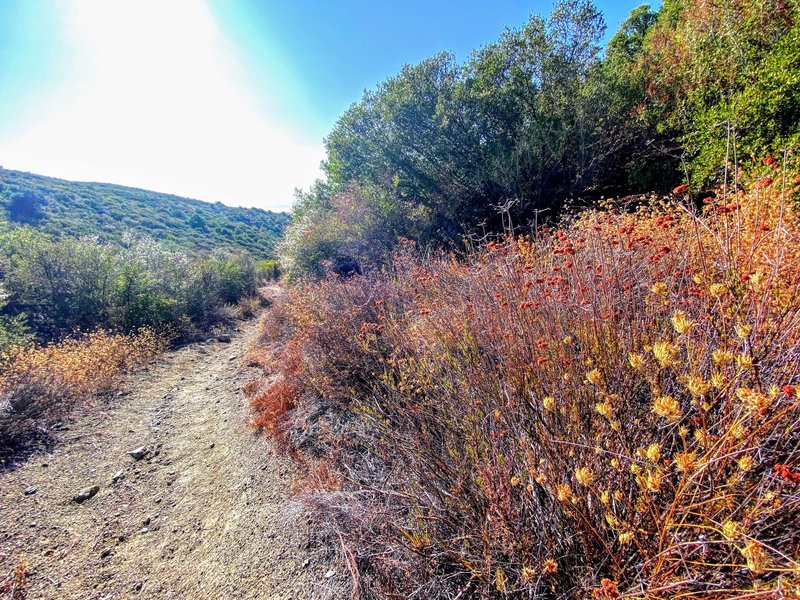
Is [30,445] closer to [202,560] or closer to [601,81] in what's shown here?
[202,560]

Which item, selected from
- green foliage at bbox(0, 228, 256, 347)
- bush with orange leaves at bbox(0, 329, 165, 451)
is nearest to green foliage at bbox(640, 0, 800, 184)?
bush with orange leaves at bbox(0, 329, 165, 451)

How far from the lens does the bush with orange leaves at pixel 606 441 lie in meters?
0.87

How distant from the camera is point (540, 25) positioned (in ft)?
24.0

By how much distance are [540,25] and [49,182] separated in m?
41.8

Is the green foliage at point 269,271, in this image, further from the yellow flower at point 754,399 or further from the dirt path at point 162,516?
the yellow flower at point 754,399

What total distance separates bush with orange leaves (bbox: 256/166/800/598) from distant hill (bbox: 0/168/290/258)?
2234cm

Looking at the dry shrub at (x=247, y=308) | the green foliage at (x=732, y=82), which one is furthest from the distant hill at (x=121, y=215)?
the green foliage at (x=732, y=82)

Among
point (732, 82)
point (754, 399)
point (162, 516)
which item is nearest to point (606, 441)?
point (754, 399)

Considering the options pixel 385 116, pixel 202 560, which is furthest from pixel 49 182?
pixel 202 560

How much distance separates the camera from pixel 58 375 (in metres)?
5.15

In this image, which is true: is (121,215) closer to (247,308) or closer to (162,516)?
(247,308)

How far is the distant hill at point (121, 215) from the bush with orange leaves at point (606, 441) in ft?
73.3

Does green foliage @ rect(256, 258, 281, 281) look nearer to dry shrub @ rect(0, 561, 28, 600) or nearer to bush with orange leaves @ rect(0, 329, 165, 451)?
bush with orange leaves @ rect(0, 329, 165, 451)

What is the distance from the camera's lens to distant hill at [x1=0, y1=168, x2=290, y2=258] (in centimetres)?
2023
